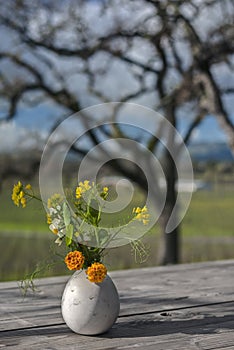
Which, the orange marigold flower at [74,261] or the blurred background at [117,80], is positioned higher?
the blurred background at [117,80]

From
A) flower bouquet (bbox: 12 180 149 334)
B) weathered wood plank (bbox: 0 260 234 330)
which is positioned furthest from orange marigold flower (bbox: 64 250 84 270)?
weathered wood plank (bbox: 0 260 234 330)

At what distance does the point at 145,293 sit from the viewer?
2646 mm

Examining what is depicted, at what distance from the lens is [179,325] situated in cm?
202

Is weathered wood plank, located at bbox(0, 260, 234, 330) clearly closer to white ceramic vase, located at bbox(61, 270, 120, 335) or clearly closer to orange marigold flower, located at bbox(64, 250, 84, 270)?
white ceramic vase, located at bbox(61, 270, 120, 335)

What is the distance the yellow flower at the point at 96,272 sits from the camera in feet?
5.75

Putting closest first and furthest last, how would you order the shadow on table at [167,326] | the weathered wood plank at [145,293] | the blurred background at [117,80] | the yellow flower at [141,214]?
the yellow flower at [141,214] < the shadow on table at [167,326] < the weathered wood plank at [145,293] < the blurred background at [117,80]

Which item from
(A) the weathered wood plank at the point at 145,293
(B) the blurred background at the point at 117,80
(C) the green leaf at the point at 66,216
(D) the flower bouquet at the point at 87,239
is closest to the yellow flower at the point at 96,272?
(D) the flower bouquet at the point at 87,239

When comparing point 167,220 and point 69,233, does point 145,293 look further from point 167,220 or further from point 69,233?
point 167,220

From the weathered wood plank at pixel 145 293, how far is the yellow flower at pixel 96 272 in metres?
0.40

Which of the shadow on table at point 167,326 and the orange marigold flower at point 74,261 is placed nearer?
the orange marigold flower at point 74,261

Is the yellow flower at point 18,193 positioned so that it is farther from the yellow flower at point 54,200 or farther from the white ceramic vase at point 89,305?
the white ceramic vase at point 89,305

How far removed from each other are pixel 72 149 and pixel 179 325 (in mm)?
5777

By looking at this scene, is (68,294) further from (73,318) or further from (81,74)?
(81,74)

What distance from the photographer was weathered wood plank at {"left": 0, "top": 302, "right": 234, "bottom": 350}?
176cm
